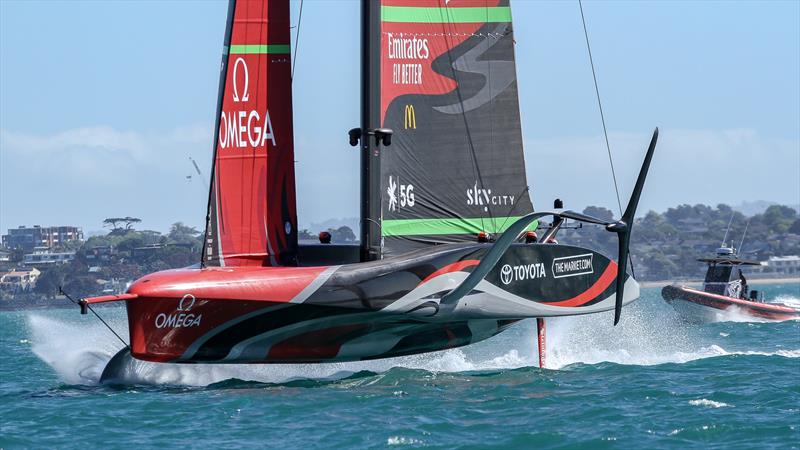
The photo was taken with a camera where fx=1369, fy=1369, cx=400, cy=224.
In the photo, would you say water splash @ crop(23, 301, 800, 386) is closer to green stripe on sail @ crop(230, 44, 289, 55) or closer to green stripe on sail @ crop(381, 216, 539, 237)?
green stripe on sail @ crop(381, 216, 539, 237)

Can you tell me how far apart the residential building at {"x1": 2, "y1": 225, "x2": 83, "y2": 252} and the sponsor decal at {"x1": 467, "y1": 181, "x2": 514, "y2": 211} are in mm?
110090

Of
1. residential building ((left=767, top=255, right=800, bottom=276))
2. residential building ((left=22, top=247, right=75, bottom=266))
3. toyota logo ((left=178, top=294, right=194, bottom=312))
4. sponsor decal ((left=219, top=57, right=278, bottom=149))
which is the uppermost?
sponsor decal ((left=219, top=57, right=278, bottom=149))

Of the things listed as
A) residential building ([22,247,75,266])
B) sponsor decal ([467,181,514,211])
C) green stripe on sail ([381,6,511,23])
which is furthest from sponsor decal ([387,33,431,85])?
residential building ([22,247,75,266])

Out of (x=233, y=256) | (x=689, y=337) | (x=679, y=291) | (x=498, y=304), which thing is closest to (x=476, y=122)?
(x=498, y=304)

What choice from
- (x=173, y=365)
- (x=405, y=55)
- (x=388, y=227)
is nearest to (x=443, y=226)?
(x=388, y=227)

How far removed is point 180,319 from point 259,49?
114 inches

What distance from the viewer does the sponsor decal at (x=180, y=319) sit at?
41.2ft

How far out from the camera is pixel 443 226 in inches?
575

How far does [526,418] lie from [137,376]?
4.48 m

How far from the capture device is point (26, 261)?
99188 mm

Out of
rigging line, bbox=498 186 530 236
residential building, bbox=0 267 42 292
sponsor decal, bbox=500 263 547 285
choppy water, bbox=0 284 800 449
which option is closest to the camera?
choppy water, bbox=0 284 800 449

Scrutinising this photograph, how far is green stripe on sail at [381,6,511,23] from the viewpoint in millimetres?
14414

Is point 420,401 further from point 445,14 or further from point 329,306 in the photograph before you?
point 445,14

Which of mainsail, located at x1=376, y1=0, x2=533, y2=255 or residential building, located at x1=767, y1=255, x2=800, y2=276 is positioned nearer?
mainsail, located at x1=376, y1=0, x2=533, y2=255
